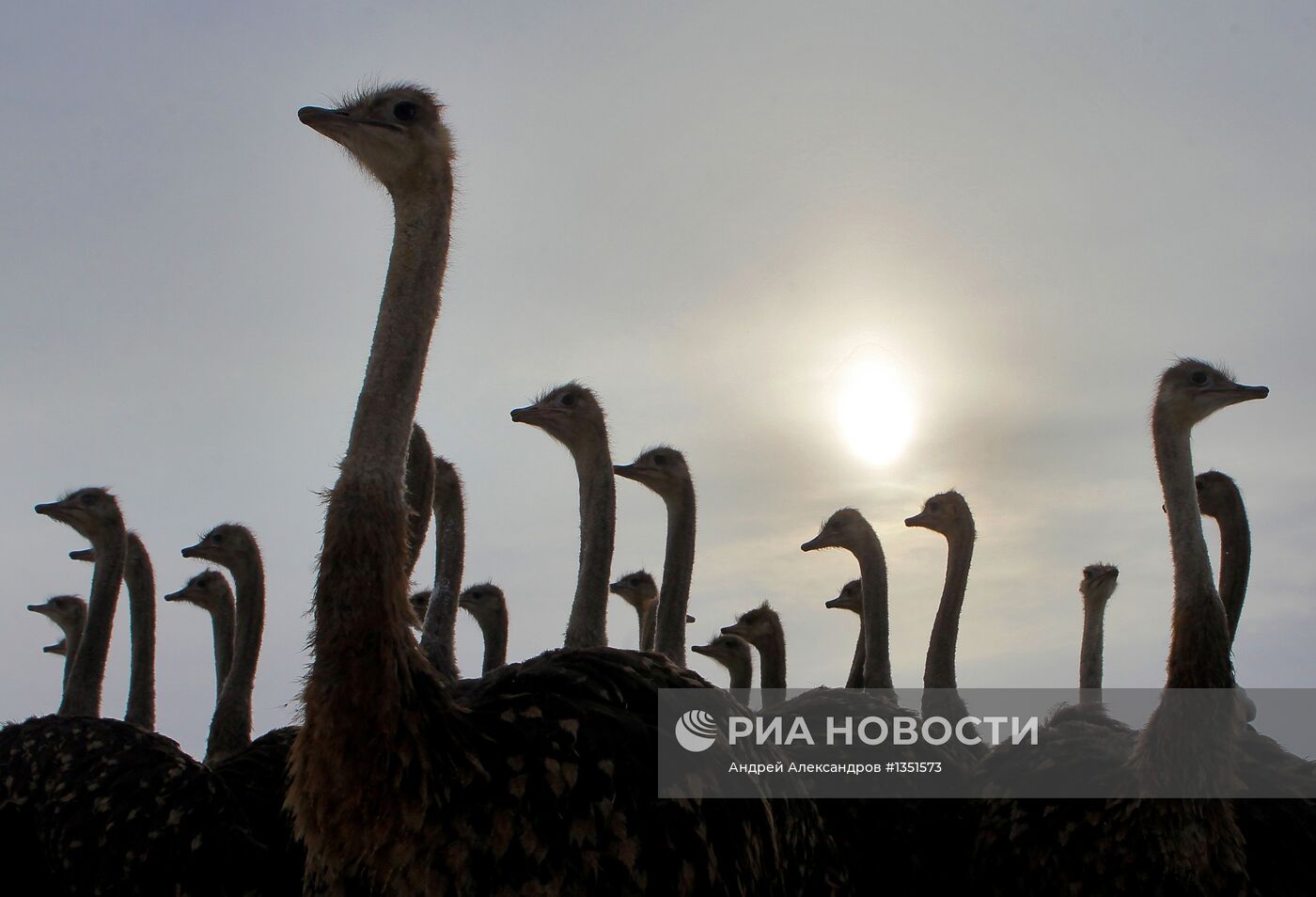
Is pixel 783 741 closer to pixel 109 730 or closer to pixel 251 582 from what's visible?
pixel 109 730

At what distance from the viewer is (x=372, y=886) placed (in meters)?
3.53

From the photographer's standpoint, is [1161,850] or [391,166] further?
[1161,850]

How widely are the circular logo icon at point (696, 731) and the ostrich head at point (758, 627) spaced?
9.15 meters

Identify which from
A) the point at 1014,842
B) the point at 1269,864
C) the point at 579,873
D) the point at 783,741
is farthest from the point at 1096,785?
the point at 579,873

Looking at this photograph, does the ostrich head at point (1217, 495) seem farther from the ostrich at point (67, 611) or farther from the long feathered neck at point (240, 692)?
the ostrich at point (67, 611)

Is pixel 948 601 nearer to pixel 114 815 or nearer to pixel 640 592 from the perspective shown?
pixel 640 592

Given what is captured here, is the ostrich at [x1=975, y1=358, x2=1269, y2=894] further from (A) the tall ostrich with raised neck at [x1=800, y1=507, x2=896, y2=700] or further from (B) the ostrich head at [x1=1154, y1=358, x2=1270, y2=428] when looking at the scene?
(A) the tall ostrich with raised neck at [x1=800, y1=507, x2=896, y2=700]

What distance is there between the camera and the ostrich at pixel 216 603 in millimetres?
12422

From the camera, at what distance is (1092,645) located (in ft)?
42.8

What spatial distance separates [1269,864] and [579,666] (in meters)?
3.05

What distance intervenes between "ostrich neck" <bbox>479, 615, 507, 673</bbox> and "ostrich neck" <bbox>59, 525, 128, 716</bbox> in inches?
146

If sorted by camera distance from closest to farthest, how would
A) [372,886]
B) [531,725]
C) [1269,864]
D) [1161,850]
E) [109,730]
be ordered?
1. [372,886]
2. [531,725]
3. [1161,850]
4. [1269,864]
5. [109,730]

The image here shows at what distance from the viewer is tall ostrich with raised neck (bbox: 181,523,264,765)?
9.52m

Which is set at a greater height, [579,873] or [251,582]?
[251,582]
